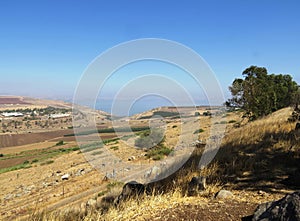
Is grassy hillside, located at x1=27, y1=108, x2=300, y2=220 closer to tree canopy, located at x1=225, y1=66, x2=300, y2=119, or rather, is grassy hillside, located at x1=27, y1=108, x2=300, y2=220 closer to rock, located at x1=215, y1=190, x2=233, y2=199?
rock, located at x1=215, y1=190, x2=233, y2=199

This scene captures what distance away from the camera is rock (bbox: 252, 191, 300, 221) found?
8.91ft

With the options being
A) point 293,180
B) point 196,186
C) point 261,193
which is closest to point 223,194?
point 196,186

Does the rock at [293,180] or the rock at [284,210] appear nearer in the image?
the rock at [284,210]

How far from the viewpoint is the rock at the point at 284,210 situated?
2.71 m

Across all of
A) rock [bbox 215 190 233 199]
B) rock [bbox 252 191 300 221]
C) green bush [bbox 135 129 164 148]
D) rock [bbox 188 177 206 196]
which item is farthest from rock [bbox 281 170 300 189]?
green bush [bbox 135 129 164 148]

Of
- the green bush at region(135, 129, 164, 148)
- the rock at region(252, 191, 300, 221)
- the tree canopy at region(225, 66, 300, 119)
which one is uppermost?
the tree canopy at region(225, 66, 300, 119)

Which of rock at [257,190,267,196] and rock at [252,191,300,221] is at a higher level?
rock at [252,191,300,221]

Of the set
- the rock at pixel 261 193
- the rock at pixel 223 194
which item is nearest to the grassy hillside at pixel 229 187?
the rock at pixel 261 193

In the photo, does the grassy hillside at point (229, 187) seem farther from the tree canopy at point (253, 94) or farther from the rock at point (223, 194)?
the tree canopy at point (253, 94)

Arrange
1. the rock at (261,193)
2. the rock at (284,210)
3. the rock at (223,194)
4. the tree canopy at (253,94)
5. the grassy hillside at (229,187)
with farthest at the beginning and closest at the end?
the tree canopy at (253,94)
the rock at (261,193)
the rock at (223,194)
the grassy hillside at (229,187)
the rock at (284,210)

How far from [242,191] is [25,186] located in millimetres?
18417

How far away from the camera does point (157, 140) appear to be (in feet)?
76.3

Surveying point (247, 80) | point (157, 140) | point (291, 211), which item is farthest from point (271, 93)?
point (291, 211)

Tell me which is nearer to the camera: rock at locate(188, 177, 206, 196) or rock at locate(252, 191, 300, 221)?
rock at locate(252, 191, 300, 221)
